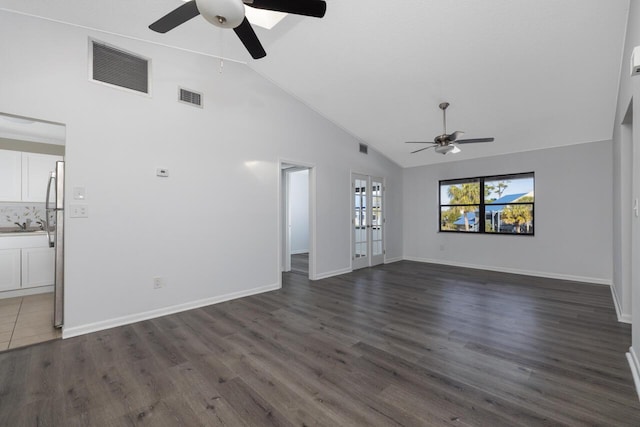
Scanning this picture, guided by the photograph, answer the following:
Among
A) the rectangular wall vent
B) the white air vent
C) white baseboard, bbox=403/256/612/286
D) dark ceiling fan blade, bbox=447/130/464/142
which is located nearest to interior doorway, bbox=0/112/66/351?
the rectangular wall vent

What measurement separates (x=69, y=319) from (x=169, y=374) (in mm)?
1519

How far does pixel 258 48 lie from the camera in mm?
2471

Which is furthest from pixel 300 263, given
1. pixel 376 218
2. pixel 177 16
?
pixel 177 16

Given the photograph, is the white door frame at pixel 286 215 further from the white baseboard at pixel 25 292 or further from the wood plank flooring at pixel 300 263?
the white baseboard at pixel 25 292

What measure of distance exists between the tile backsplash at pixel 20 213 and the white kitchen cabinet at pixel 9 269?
87 cm

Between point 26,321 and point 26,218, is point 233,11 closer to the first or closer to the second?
point 26,321

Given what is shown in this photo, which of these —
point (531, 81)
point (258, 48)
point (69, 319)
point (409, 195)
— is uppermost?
point (531, 81)

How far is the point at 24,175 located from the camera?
438cm

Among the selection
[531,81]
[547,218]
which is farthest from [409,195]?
[531,81]

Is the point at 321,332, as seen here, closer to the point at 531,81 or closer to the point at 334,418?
the point at 334,418

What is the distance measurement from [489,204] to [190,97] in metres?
6.04

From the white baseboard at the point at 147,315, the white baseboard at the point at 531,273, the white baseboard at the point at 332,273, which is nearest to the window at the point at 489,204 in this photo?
the white baseboard at the point at 531,273

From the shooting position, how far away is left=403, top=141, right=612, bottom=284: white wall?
4930 millimetres

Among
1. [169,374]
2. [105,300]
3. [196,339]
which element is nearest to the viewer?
[169,374]
